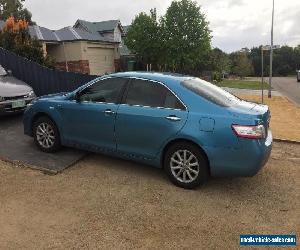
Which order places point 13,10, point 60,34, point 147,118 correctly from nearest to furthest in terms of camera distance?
Result: point 147,118, point 60,34, point 13,10

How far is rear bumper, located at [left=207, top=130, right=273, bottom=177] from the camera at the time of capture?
16.8 feet

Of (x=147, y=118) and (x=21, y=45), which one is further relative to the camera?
(x=21, y=45)

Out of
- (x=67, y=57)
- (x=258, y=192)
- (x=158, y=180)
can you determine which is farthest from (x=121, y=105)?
(x=67, y=57)

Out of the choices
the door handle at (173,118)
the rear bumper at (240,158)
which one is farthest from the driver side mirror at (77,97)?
the rear bumper at (240,158)

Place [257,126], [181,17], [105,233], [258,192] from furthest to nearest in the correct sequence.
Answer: [181,17], [258,192], [257,126], [105,233]

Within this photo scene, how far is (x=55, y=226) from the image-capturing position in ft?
14.8

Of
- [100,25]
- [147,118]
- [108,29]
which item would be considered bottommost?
[147,118]

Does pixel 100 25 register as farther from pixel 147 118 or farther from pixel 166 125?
pixel 166 125

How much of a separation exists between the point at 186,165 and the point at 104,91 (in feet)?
6.30

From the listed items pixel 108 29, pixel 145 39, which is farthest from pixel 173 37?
pixel 108 29

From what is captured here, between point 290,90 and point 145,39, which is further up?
point 145,39

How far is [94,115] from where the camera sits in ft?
20.4

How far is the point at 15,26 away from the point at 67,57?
13.2 m

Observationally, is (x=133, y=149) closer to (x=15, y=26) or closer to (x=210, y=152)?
(x=210, y=152)
